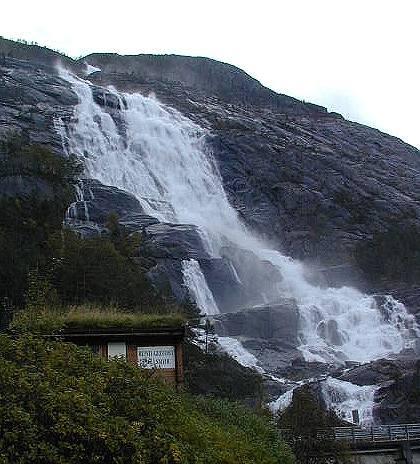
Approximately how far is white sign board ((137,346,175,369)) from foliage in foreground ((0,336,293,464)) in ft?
15.5

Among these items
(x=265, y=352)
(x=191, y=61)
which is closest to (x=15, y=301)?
(x=265, y=352)

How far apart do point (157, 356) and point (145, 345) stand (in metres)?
0.32

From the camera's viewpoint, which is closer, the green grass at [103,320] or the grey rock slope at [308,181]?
the green grass at [103,320]

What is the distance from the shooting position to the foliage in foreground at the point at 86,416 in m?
6.05

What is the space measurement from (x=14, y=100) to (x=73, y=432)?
72794 millimetres

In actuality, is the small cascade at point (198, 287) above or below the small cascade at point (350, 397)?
above

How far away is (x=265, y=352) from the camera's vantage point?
47000 millimetres

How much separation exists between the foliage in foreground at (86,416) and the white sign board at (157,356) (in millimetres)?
4720

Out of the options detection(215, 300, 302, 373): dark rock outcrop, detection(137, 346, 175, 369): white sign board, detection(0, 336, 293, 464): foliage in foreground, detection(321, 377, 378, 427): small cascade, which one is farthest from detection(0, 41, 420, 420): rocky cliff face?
detection(0, 336, 293, 464): foliage in foreground

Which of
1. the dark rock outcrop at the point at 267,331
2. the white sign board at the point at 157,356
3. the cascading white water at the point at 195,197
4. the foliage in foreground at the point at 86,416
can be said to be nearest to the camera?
the foliage in foreground at the point at 86,416

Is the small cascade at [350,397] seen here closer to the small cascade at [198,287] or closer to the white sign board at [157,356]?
Answer: the small cascade at [198,287]

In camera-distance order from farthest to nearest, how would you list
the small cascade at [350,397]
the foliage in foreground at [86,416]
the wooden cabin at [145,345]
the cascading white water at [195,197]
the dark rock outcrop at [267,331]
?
the cascading white water at [195,197]
the dark rock outcrop at [267,331]
the small cascade at [350,397]
the wooden cabin at [145,345]
the foliage in foreground at [86,416]

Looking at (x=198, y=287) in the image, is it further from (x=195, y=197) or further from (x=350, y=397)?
(x=195, y=197)

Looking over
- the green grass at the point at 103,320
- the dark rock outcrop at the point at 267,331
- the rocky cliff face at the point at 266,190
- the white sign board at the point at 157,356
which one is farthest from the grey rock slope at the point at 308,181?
the white sign board at the point at 157,356
